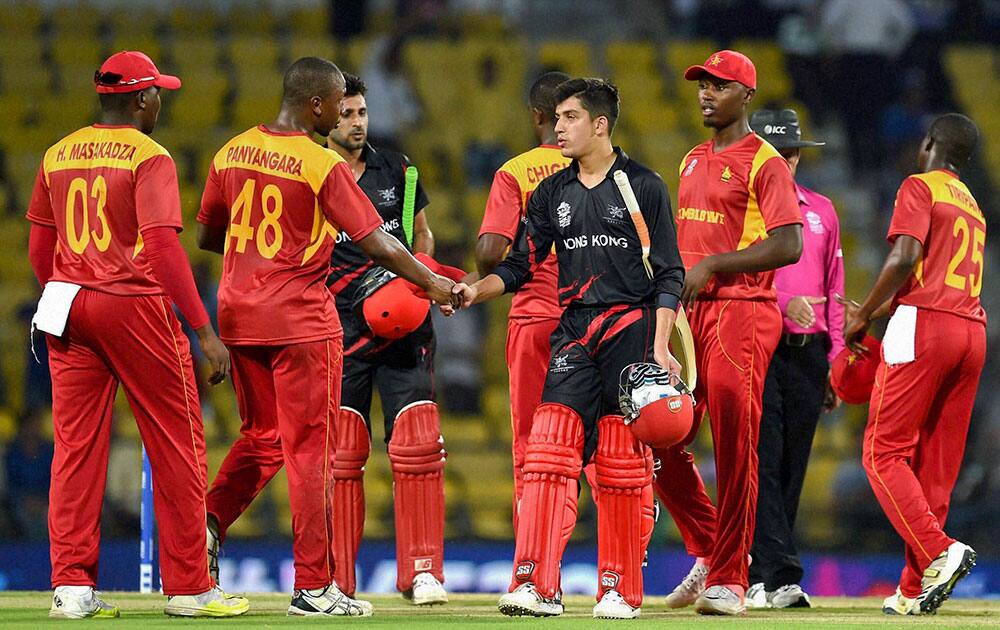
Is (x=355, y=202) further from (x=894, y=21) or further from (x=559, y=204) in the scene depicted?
(x=894, y=21)

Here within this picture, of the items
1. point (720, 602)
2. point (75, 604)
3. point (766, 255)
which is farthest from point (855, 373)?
point (75, 604)

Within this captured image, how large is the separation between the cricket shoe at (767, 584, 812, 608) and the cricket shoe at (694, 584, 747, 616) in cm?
81

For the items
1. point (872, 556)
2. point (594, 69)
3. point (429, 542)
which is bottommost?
point (872, 556)

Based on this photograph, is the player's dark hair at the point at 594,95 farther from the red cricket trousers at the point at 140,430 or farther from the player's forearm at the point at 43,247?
the player's forearm at the point at 43,247

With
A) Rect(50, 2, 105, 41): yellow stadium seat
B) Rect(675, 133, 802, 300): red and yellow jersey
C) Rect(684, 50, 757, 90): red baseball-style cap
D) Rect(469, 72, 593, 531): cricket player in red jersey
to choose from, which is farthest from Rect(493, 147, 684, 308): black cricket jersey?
Rect(50, 2, 105, 41): yellow stadium seat

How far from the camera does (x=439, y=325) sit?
1314 centimetres

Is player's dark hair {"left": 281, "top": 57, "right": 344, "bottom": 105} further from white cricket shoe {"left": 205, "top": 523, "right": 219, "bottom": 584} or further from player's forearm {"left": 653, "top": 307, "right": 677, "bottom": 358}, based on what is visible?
white cricket shoe {"left": 205, "top": 523, "right": 219, "bottom": 584}

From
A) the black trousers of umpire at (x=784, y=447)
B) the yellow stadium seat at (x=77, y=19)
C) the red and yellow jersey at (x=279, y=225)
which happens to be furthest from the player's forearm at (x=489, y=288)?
the yellow stadium seat at (x=77, y=19)

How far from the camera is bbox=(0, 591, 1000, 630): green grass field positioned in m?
6.10

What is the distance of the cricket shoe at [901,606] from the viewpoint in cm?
726

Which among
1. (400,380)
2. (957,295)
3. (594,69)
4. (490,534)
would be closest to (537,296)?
(400,380)

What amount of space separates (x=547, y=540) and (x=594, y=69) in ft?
32.7

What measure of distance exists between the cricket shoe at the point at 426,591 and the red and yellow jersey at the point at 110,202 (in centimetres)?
203

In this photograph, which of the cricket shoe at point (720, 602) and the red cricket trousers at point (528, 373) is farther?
the red cricket trousers at point (528, 373)
